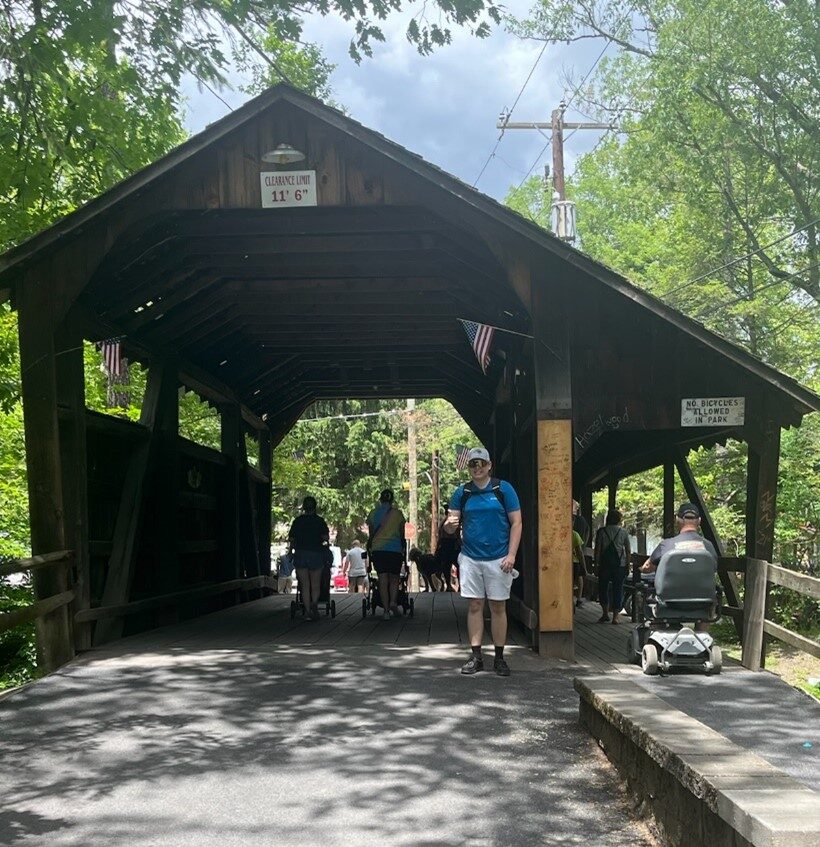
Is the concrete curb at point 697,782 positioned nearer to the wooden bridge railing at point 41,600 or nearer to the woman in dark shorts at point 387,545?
the wooden bridge railing at point 41,600

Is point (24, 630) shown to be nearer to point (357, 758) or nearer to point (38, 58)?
point (38, 58)

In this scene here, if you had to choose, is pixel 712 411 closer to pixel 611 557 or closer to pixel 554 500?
pixel 554 500

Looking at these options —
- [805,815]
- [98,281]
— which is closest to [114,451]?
[98,281]

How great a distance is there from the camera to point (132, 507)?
1096 cm

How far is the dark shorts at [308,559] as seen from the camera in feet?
43.0

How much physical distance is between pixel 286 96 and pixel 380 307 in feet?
14.9

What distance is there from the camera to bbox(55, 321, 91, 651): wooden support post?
30.7 feet

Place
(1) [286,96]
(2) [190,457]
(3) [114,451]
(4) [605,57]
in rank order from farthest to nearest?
(4) [605,57]
(2) [190,457]
(3) [114,451]
(1) [286,96]

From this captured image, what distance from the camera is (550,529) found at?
939cm

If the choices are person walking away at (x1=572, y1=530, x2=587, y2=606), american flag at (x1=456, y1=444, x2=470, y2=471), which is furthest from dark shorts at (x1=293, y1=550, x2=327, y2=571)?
person walking away at (x1=572, y1=530, x2=587, y2=606)

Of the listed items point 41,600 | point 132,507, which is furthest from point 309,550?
point 41,600

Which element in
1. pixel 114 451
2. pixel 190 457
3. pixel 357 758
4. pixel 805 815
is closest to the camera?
pixel 805 815

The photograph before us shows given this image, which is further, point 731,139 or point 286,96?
point 731,139

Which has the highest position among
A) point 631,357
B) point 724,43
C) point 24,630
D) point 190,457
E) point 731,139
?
point 724,43
